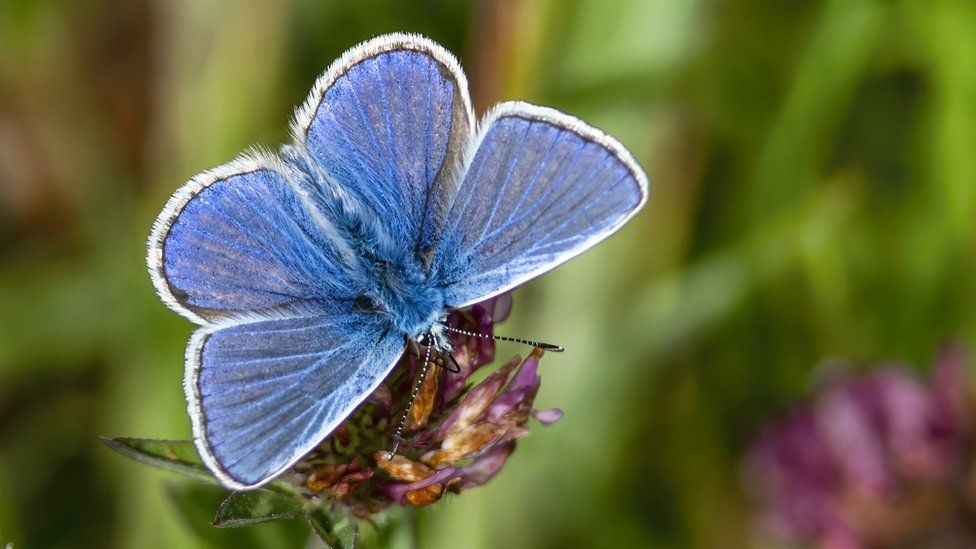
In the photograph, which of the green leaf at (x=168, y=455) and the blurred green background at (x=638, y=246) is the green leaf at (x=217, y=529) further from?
the blurred green background at (x=638, y=246)

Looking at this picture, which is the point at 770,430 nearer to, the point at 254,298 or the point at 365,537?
the point at 365,537

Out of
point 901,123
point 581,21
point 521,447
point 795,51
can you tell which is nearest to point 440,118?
point 521,447

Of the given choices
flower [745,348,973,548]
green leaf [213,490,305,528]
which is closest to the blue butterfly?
green leaf [213,490,305,528]

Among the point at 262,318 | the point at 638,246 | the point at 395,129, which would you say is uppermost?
the point at 638,246

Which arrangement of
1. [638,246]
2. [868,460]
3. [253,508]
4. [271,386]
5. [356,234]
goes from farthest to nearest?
[638,246] < [868,460] < [356,234] < [253,508] < [271,386]

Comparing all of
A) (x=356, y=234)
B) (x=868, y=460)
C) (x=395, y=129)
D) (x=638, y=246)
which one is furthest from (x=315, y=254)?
(x=868, y=460)

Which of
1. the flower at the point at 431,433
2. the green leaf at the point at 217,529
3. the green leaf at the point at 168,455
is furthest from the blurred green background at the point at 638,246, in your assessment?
the green leaf at the point at 168,455

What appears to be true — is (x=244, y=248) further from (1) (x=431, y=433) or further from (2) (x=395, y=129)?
(1) (x=431, y=433)

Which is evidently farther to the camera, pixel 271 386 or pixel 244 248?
pixel 244 248
